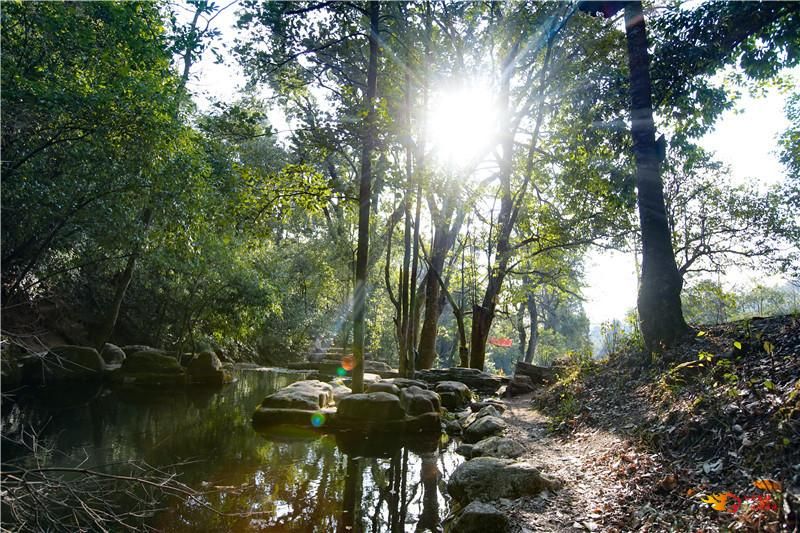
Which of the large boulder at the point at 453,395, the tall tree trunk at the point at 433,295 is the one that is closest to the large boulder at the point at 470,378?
the large boulder at the point at 453,395

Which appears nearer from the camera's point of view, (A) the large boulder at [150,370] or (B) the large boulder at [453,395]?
(B) the large boulder at [453,395]

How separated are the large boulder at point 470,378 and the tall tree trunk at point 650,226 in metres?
8.20

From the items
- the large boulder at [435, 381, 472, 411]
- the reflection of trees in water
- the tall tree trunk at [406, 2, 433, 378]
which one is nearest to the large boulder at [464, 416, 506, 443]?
the reflection of trees in water

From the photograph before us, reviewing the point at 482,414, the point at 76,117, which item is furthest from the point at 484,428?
the point at 76,117

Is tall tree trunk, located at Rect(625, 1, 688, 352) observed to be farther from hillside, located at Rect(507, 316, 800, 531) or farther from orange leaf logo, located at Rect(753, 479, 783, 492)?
orange leaf logo, located at Rect(753, 479, 783, 492)

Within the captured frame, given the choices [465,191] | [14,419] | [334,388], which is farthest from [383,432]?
[465,191]

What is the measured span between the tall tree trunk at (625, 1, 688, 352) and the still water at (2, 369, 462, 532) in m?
3.80

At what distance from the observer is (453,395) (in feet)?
40.2

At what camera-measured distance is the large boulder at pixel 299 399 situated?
397 inches

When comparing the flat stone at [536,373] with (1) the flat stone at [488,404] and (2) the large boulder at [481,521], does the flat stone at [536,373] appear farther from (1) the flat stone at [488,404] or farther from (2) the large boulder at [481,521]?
(2) the large boulder at [481,521]

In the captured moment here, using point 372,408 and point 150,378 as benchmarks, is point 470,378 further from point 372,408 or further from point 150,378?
point 150,378

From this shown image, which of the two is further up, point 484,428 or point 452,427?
point 484,428

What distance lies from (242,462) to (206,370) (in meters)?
12.3

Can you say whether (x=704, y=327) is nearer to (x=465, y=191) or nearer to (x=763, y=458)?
(x=763, y=458)
